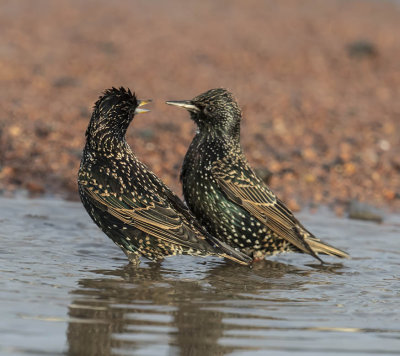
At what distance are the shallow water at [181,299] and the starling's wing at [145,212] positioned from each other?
27 centimetres

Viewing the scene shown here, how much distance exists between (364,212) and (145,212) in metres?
3.38

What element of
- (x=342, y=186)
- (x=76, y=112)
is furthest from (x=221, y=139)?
(x=76, y=112)

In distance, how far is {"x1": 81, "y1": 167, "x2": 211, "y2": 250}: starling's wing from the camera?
21.1 ft

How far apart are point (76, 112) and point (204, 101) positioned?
463 centimetres

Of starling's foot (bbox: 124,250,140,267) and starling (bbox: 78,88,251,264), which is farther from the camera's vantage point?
starling's foot (bbox: 124,250,140,267)

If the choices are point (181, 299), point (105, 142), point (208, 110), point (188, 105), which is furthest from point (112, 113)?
point (181, 299)

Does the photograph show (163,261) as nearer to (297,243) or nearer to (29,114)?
(297,243)

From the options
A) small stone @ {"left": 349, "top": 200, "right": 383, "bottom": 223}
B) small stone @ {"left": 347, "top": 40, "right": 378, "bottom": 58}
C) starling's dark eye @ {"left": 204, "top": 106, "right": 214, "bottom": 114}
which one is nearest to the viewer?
starling's dark eye @ {"left": 204, "top": 106, "right": 214, "bottom": 114}

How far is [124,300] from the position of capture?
5.43m

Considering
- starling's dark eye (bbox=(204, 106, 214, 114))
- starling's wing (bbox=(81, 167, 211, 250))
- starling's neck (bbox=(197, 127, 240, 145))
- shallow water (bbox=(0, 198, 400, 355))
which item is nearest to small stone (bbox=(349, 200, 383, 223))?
shallow water (bbox=(0, 198, 400, 355))

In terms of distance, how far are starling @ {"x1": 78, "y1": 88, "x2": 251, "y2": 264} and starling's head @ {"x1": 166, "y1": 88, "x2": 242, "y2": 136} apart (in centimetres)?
72

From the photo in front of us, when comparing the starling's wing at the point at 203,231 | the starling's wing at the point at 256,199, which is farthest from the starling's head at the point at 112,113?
the starling's wing at the point at 256,199

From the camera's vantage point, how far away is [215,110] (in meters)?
7.23

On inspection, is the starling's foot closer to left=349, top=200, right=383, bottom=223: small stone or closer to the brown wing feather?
the brown wing feather
